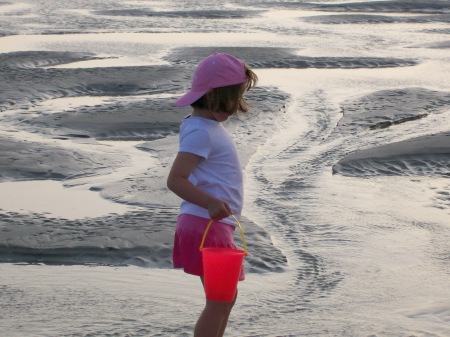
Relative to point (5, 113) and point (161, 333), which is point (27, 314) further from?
point (5, 113)

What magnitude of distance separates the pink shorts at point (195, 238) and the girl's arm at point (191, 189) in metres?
0.17

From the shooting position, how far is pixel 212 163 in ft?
12.9

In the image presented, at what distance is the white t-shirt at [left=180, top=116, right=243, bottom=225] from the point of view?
3.87m

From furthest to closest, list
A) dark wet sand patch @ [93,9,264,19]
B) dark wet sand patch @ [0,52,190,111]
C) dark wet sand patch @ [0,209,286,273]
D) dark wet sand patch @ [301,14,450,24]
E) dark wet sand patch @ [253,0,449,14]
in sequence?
dark wet sand patch @ [253,0,449,14] → dark wet sand patch @ [93,9,264,19] → dark wet sand patch @ [301,14,450,24] → dark wet sand patch @ [0,52,190,111] → dark wet sand patch @ [0,209,286,273]

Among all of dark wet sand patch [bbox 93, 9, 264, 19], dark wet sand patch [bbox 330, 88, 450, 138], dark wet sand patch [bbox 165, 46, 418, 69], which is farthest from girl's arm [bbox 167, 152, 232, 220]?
dark wet sand patch [bbox 93, 9, 264, 19]

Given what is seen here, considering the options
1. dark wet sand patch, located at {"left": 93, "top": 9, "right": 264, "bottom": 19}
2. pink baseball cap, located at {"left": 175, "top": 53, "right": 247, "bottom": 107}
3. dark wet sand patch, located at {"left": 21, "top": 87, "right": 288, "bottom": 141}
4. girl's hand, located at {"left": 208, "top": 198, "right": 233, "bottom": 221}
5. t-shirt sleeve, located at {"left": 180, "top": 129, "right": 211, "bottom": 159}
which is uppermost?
pink baseball cap, located at {"left": 175, "top": 53, "right": 247, "bottom": 107}

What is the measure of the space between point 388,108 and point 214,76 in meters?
6.74

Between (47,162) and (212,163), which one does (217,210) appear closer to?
(212,163)

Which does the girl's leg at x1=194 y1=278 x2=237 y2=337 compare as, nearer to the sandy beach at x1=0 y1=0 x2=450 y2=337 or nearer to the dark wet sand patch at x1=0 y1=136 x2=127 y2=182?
the sandy beach at x1=0 y1=0 x2=450 y2=337

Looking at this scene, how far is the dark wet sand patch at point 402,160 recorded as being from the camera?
785 cm

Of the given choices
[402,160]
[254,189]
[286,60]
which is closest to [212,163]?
[254,189]

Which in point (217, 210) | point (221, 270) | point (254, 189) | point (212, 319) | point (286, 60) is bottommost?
point (286, 60)

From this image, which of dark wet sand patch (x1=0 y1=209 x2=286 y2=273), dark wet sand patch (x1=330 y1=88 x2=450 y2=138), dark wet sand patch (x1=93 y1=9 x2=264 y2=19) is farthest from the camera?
dark wet sand patch (x1=93 y1=9 x2=264 y2=19)

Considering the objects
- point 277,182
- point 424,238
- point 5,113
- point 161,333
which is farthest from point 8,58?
point 161,333
